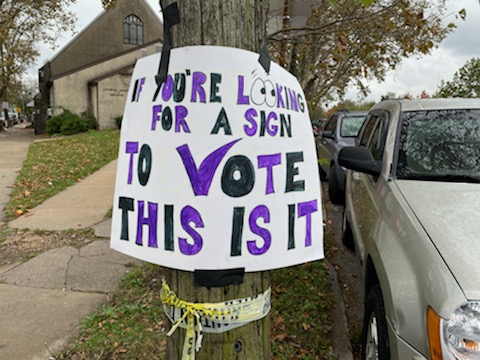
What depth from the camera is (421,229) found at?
204 centimetres

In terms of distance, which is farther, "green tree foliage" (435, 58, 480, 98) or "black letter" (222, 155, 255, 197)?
"green tree foliage" (435, 58, 480, 98)

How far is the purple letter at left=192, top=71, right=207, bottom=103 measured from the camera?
4.52 ft

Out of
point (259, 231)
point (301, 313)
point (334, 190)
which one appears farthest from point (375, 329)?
point (334, 190)

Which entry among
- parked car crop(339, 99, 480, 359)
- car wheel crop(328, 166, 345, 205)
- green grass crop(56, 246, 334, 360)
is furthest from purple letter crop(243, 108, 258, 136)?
car wheel crop(328, 166, 345, 205)

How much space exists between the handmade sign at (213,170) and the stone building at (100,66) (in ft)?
73.8

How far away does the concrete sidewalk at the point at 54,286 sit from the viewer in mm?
2984

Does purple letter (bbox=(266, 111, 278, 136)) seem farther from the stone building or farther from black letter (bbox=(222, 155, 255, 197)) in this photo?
the stone building

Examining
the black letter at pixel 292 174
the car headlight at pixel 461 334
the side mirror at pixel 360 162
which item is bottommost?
the car headlight at pixel 461 334

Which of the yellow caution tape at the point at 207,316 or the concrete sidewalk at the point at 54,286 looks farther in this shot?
the concrete sidewalk at the point at 54,286

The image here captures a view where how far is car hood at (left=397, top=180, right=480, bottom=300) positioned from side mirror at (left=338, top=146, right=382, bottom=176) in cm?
31

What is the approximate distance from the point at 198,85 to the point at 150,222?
482 mm

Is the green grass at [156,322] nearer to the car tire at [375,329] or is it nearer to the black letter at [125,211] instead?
the car tire at [375,329]

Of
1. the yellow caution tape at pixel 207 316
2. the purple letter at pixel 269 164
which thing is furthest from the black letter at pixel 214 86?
the yellow caution tape at pixel 207 316

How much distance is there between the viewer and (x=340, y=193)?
687 cm
